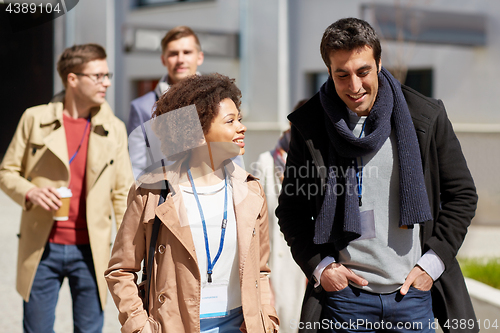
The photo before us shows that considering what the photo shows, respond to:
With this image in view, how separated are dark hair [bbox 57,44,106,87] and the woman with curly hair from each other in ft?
4.66

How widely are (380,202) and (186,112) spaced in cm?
92

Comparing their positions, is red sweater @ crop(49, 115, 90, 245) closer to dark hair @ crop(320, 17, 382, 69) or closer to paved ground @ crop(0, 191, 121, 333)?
paved ground @ crop(0, 191, 121, 333)

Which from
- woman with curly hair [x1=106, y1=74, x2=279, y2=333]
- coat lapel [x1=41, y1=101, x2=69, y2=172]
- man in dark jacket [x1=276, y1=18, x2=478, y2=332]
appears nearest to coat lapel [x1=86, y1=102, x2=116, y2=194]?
coat lapel [x1=41, y1=101, x2=69, y2=172]

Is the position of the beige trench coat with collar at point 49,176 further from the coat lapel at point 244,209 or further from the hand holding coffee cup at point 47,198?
the coat lapel at point 244,209

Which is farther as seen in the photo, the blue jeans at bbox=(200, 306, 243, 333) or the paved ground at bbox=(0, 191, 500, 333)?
the paved ground at bbox=(0, 191, 500, 333)

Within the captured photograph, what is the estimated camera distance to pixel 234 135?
2457 millimetres

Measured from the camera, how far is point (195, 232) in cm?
236

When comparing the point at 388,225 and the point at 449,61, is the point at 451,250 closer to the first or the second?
the point at 388,225

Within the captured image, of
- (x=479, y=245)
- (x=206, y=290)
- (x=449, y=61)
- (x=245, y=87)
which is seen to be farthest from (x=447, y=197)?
(x=245, y=87)

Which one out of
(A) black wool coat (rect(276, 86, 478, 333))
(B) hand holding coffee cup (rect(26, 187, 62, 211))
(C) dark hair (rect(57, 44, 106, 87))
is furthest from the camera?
(C) dark hair (rect(57, 44, 106, 87))

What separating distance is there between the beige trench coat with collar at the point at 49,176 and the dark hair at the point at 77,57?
232 millimetres

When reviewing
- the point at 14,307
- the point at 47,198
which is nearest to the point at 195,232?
the point at 47,198

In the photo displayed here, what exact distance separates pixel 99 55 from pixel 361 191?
2.22 meters

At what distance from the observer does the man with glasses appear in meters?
3.60
